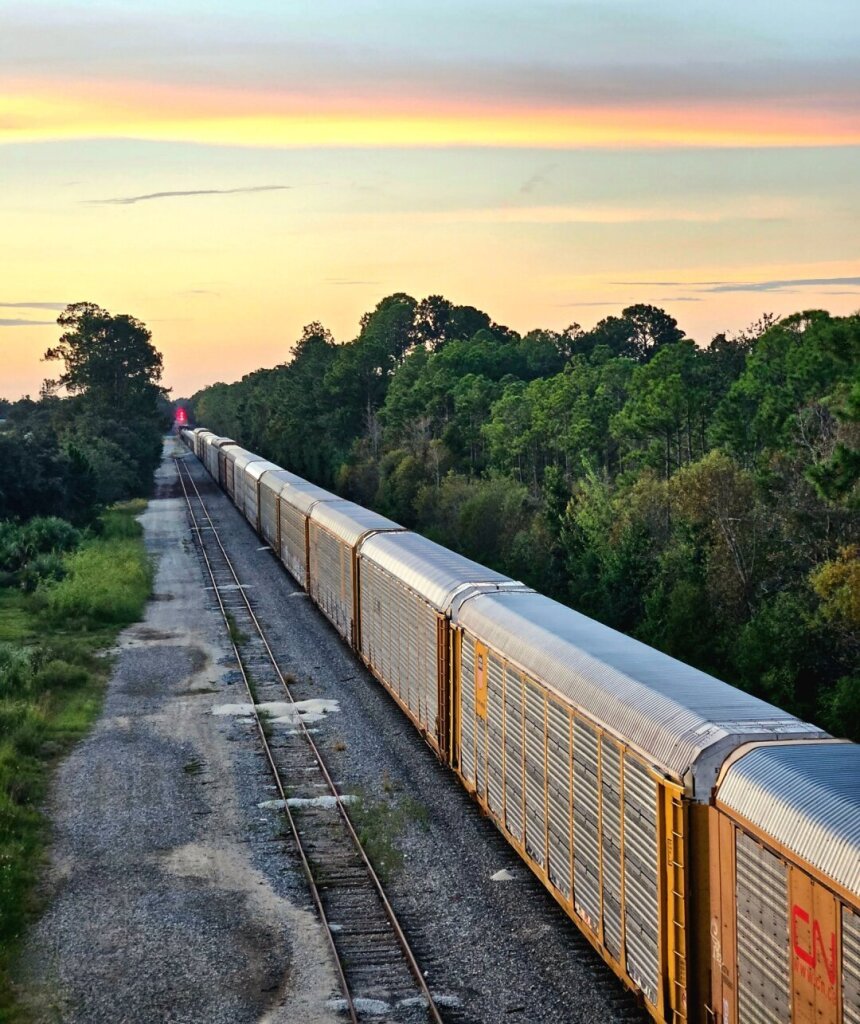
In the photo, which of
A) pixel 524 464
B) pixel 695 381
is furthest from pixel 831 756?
pixel 524 464

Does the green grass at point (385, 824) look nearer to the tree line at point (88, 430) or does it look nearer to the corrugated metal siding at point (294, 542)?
the corrugated metal siding at point (294, 542)

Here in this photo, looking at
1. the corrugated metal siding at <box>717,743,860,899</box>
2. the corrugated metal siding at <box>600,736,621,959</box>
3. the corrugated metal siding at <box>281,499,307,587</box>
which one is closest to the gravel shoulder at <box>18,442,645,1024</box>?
the corrugated metal siding at <box>600,736,621,959</box>

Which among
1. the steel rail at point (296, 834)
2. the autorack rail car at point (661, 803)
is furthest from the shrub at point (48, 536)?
the autorack rail car at point (661, 803)

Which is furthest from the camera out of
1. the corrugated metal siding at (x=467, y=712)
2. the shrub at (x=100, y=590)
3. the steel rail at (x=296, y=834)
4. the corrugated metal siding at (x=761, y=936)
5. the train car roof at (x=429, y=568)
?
the shrub at (x=100, y=590)

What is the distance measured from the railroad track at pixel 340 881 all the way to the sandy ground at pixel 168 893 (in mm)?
351

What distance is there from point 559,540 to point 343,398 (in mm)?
70722

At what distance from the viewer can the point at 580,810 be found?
13422 millimetres

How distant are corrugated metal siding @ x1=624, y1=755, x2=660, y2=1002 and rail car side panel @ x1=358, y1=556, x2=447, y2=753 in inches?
341

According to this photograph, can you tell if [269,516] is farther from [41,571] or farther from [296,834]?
[296,834]

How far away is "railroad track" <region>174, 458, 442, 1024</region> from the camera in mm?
13719

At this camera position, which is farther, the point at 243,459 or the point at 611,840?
the point at 243,459

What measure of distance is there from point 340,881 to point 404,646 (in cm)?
737

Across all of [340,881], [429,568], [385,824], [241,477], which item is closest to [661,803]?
[340,881]

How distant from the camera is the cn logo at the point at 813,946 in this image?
8.29m
